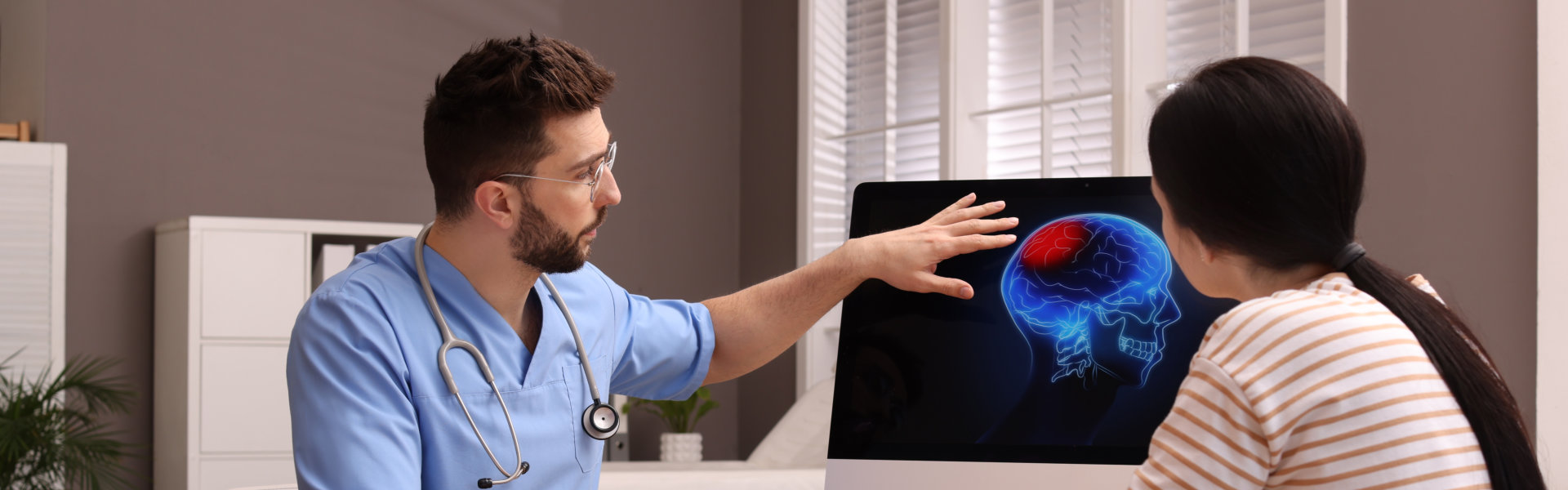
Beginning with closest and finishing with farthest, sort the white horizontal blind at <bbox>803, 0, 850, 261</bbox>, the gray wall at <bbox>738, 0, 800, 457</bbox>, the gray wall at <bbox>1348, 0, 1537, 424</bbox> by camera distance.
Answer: the gray wall at <bbox>1348, 0, 1537, 424</bbox> < the white horizontal blind at <bbox>803, 0, 850, 261</bbox> < the gray wall at <bbox>738, 0, 800, 457</bbox>

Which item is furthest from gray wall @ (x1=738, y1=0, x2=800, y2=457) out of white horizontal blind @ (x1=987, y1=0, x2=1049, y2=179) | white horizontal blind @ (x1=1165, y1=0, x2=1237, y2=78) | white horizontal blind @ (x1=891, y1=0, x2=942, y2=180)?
white horizontal blind @ (x1=1165, y1=0, x2=1237, y2=78)

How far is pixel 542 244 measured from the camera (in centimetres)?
135

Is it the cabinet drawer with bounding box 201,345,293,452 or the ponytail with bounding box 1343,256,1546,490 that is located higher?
the ponytail with bounding box 1343,256,1546,490

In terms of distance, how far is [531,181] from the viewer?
1.35 m

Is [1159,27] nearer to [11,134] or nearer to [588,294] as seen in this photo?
[588,294]

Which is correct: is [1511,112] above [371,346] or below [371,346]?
above

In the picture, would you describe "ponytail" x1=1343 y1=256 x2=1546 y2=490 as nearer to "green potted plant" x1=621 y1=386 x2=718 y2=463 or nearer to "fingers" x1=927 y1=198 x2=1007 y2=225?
"fingers" x1=927 y1=198 x2=1007 y2=225

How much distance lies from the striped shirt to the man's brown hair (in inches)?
33.3

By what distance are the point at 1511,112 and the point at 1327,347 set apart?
1.77 metres

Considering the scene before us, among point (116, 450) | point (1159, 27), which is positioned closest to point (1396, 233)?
point (1159, 27)

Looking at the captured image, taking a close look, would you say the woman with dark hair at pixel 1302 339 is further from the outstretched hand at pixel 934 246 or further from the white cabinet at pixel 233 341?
the white cabinet at pixel 233 341

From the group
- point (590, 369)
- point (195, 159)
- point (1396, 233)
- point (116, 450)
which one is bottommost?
point (116, 450)

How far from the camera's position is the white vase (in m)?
3.75

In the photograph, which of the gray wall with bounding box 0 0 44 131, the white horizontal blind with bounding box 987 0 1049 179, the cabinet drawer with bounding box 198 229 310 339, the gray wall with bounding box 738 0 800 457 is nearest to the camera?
the cabinet drawer with bounding box 198 229 310 339
